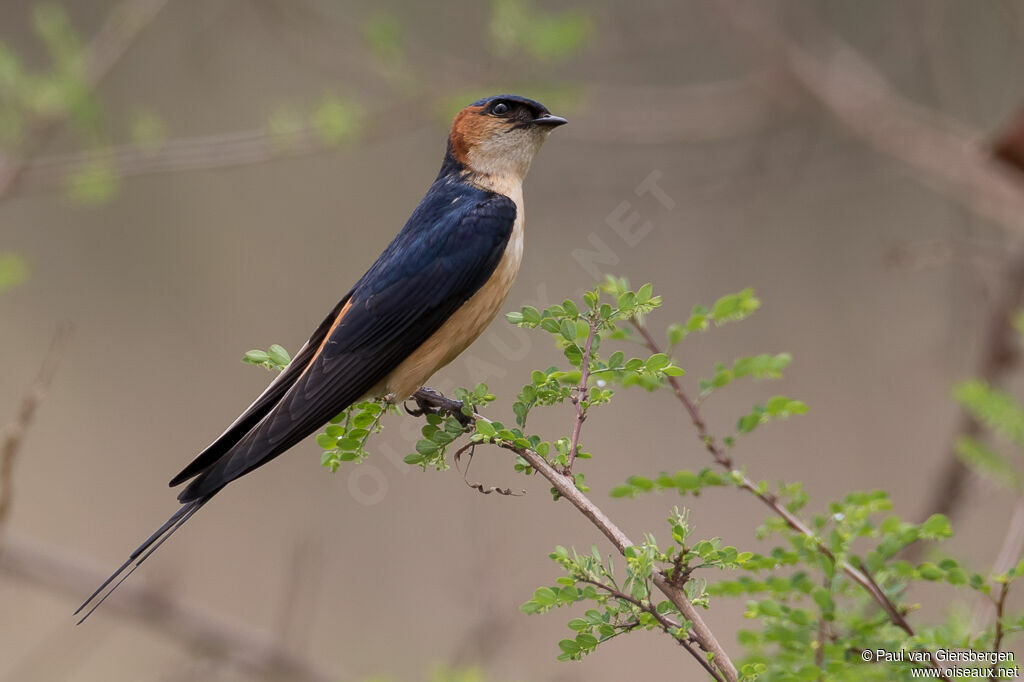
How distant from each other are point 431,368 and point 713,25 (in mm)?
3098

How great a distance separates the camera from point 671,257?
4.51 metres

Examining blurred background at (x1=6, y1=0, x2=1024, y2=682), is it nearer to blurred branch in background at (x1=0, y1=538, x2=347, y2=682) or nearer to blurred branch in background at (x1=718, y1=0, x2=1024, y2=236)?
blurred branch in background at (x1=718, y1=0, x2=1024, y2=236)

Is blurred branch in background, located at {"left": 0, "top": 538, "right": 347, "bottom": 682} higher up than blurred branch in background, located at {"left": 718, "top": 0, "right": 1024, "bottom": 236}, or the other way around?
blurred branch in background, located at {"left": 718, "top": 0, "right": 1024, "bottom": 236}

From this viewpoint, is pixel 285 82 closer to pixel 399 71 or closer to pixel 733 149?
pixel 399 71

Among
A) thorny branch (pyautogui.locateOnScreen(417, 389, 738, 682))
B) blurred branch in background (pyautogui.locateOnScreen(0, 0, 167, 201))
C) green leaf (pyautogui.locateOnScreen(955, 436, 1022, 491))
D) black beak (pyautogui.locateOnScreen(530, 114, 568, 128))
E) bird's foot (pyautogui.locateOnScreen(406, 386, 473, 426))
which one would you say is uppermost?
blurred branch in background (pyautogui.locateOnScreen(0, 0, 167, 201))

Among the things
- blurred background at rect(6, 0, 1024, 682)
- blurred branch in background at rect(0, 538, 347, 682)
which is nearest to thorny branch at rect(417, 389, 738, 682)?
blurred branch in background at rect(0, 538, 347, 682)

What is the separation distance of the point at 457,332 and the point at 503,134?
1.88 ft

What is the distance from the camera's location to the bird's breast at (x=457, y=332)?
201 cm

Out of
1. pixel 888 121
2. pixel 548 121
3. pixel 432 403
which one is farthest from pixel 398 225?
pixel 432 403

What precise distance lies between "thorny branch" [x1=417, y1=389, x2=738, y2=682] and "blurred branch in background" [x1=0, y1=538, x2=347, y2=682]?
5.24ft

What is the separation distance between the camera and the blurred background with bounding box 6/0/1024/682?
351 cm

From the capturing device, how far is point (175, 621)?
278 centimetres

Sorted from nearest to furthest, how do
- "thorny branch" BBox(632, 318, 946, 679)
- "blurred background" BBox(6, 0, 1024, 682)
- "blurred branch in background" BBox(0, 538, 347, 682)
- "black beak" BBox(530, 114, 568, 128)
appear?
"thorny branch" BBox(632, 318, 946, 679)
"black beak" BBox(530, 114, 568, 128)
"blurred branch in background" BBox(0, 538, 347, 682)
"blurred background" BBox(6, 0, 1024, 682)

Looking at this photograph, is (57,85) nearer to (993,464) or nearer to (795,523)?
(795,523)
